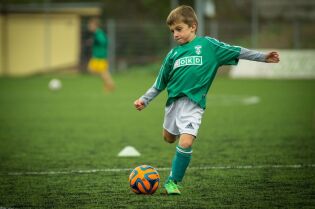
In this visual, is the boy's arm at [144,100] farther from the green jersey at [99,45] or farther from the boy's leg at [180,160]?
the green jersey at [99,45]

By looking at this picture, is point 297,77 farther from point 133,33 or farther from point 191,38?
point 191,38

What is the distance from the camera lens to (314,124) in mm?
12391

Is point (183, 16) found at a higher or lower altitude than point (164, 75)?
higher

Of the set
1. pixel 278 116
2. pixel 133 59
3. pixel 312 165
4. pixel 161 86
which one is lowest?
pixel 133 59

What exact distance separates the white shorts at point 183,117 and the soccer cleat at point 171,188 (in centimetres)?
46

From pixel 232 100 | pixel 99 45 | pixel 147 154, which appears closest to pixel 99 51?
pixel 99 45

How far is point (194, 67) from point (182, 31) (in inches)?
13.7

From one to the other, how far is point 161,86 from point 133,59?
2961 centimetres

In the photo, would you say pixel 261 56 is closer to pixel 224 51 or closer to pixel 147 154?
pixel 224 51

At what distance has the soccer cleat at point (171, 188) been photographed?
615 cm

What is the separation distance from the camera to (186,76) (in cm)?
639

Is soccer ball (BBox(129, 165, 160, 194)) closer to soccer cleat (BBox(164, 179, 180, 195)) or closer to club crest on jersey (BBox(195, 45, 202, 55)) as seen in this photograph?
soccer cleat (BBox(164, 179, 180, 195))

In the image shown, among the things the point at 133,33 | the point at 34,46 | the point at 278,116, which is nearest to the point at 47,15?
the point at 34,46

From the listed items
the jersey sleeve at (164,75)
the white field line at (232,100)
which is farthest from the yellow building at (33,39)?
the jersey sleeve at (164,75)
